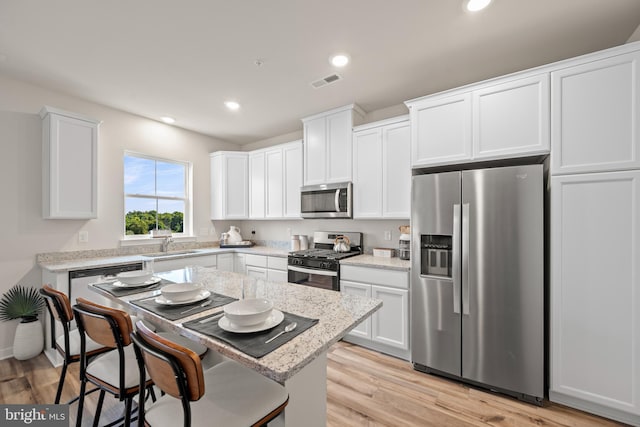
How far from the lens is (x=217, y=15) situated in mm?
1952

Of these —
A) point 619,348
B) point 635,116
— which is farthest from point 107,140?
point 619,348

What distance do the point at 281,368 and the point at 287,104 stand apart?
3204 millimetres

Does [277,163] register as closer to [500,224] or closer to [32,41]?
[32,41]

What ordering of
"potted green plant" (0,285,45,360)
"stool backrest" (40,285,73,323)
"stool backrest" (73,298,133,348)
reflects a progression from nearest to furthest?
"stool backrest" (73,298,133,348) < "stool backrest" (40,285,73,323) < "potted green plant" (0,285,45,360)

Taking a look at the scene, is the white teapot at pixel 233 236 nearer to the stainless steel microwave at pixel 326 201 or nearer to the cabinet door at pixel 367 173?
the stainless steel microwave at pixel 326 201

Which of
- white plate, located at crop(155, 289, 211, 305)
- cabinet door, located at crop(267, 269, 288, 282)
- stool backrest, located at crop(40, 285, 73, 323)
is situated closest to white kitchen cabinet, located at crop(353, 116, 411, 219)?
cabinet door, located at crop(267, 269, 288, 282)

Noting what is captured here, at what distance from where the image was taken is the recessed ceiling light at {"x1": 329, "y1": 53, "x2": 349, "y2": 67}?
2428 millimetres

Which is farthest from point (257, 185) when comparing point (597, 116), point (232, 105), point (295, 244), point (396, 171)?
point (597, 116)

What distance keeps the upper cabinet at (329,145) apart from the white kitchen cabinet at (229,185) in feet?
Answer: 4.35

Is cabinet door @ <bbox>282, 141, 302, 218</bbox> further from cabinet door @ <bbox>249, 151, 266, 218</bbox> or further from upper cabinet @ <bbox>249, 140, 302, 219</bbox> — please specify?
cabinet door @ <bbox>249, 151, 266, 218</bbox>

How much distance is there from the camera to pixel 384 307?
9.30 feet

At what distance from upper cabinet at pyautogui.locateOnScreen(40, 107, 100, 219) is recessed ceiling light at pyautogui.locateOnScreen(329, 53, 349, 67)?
2710 millimetres

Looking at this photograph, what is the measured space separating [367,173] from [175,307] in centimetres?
252

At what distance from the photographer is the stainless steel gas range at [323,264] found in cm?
315
